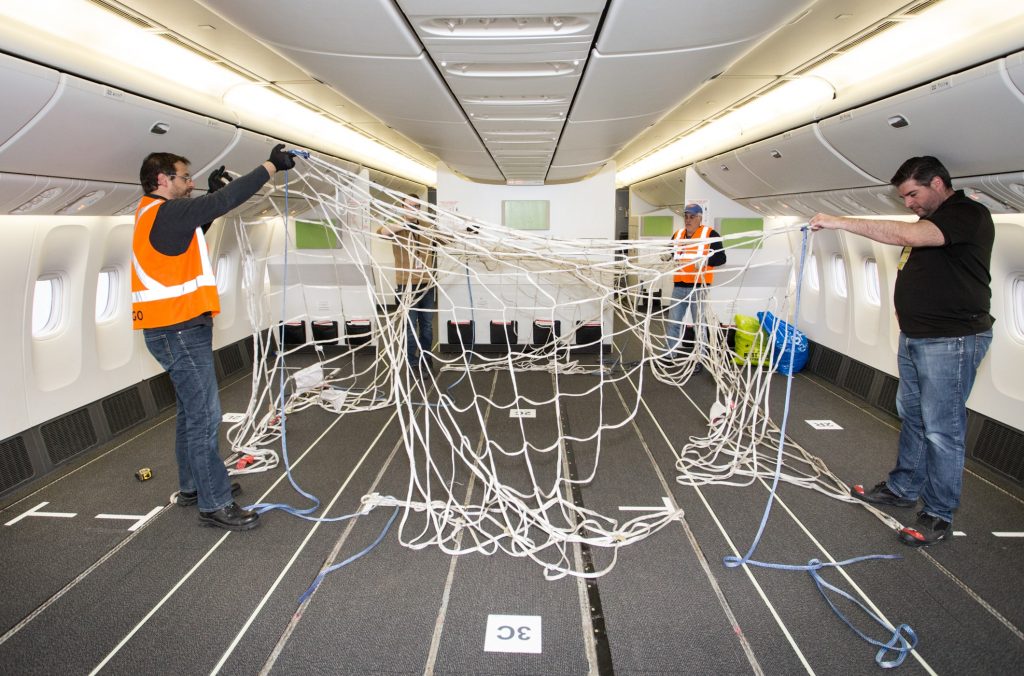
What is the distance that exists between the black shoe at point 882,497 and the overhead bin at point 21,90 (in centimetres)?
511

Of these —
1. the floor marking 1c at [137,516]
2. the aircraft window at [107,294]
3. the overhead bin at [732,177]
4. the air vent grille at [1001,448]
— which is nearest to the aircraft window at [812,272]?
the overhead bin at [732,177]

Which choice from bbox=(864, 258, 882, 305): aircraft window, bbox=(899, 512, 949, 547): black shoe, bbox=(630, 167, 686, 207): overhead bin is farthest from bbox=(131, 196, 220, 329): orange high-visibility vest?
bbox=(864, 258, 882, 305): aircraft window

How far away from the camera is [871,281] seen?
612 centimetres

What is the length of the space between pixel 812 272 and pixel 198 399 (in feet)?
23.9

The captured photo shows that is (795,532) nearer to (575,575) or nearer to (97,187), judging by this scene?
(575,575)

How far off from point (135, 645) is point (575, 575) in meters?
2.14

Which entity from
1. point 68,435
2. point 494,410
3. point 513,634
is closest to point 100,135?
point 68,435

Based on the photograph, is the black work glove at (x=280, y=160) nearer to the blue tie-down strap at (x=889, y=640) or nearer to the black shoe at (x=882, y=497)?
the blue tie-down strap at (x=889, y=640)

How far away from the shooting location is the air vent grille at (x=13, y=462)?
3.87m

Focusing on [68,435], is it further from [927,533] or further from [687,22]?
[927,533]

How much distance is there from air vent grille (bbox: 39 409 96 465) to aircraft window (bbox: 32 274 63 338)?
2.58ft

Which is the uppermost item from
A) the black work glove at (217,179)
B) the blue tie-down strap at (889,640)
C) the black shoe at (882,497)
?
the black work glove at (217,179)

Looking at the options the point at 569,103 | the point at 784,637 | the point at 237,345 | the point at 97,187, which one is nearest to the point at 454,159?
the point at 569,103

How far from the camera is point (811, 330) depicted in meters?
7.19
